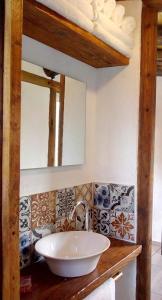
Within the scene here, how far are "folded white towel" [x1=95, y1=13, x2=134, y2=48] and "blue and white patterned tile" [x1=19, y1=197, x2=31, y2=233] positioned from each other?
1.05m

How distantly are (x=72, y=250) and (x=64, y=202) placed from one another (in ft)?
0.97

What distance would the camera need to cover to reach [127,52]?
193cm

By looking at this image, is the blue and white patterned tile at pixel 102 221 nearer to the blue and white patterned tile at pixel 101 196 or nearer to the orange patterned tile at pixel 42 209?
the blue and white patterned tile at pixel 101 196

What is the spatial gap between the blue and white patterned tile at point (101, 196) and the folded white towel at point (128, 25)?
42.1 inches

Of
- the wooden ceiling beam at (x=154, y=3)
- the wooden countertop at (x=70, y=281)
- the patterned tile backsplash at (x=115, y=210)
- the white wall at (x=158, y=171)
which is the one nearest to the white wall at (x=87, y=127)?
the patterned tile backsplash at (x=115, y=210)

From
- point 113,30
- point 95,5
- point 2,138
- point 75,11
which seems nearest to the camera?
point 2,138

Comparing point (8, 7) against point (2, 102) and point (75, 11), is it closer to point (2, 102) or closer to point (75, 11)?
point (2, 102)

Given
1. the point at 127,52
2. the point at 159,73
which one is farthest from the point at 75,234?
the point at 159,73

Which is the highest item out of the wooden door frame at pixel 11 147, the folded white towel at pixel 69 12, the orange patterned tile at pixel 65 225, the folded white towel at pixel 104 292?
the folded white towel at pixel 69 12

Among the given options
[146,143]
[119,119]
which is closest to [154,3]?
[119,119]

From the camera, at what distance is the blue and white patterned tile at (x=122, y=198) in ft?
6.57

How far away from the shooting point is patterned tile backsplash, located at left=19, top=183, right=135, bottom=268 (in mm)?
1556

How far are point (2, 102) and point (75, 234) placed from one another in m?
1.13

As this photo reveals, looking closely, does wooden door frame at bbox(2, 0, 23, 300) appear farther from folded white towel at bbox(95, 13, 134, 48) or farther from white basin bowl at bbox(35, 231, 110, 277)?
folded white towel at bbox(95, 13, 134, 48)
